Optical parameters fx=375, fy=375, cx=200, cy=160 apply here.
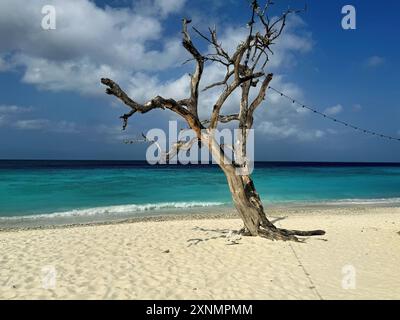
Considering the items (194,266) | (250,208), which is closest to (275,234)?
(250,208)

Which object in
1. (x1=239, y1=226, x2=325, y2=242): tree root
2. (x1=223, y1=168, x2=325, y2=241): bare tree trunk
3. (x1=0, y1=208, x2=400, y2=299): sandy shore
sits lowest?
(x1=0, y1=208, x2=400, y2=299): sandy shore

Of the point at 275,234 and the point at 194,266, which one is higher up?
the point at 275,234

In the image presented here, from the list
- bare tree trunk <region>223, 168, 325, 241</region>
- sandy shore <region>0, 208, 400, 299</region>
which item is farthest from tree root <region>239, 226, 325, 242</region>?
sandy shore <region>0, 208, 400, 299</region>

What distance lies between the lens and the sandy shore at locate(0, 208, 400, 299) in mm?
6168

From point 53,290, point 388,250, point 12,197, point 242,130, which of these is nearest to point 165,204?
point 12,197

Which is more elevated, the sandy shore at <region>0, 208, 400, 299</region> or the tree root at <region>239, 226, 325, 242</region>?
the tree root at <region>239, 226, 325, 242</region>

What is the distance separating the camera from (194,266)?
301 inches

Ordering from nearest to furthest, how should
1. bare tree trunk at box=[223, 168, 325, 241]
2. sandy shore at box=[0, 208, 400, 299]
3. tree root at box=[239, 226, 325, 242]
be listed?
sandy shore at box=[0, 208, 400, 299] < bare tree trunk at box=[223, 168, 325, 241] < tree root at box=[239, 226, 325, 242]

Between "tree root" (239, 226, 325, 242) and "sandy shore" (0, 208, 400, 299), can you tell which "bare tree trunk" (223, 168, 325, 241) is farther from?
"sandy shore" (0, 208, 400, 299)

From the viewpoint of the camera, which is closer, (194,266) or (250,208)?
(194,266)

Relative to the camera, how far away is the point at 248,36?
29.6ft

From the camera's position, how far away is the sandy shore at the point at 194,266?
20.2 ft

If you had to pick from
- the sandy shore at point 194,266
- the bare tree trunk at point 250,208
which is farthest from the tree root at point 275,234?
the sandy shore at point 194,266

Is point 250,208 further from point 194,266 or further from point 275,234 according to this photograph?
point 194,266
